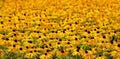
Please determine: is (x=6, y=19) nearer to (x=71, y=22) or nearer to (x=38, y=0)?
(x=71, y=22)

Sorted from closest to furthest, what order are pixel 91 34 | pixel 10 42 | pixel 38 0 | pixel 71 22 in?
pixel 10 42 → pixel 91 34 → pixel 71 22 → pixel 38 0

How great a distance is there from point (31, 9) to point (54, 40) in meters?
4.90

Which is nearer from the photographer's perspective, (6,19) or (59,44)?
(59,44)

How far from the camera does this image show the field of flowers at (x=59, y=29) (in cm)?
1057

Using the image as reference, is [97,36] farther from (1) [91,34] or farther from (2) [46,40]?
(2) [46,40]

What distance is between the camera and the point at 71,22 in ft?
45.4

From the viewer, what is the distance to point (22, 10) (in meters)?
15.8

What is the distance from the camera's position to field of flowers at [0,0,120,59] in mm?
10570

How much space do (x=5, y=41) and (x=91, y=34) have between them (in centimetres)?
265

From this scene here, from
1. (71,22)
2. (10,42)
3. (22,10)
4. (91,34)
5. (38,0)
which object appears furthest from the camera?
(38,0)

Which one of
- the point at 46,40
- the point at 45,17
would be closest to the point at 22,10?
the point at 45,17

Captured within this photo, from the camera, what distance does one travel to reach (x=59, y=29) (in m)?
13.0

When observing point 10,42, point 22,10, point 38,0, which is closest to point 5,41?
point 10,42

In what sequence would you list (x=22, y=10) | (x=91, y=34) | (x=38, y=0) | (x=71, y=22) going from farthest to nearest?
(x=38, y=0) → (x=22, y=10) → (x=71, y=22) → (x=91, y=34)
